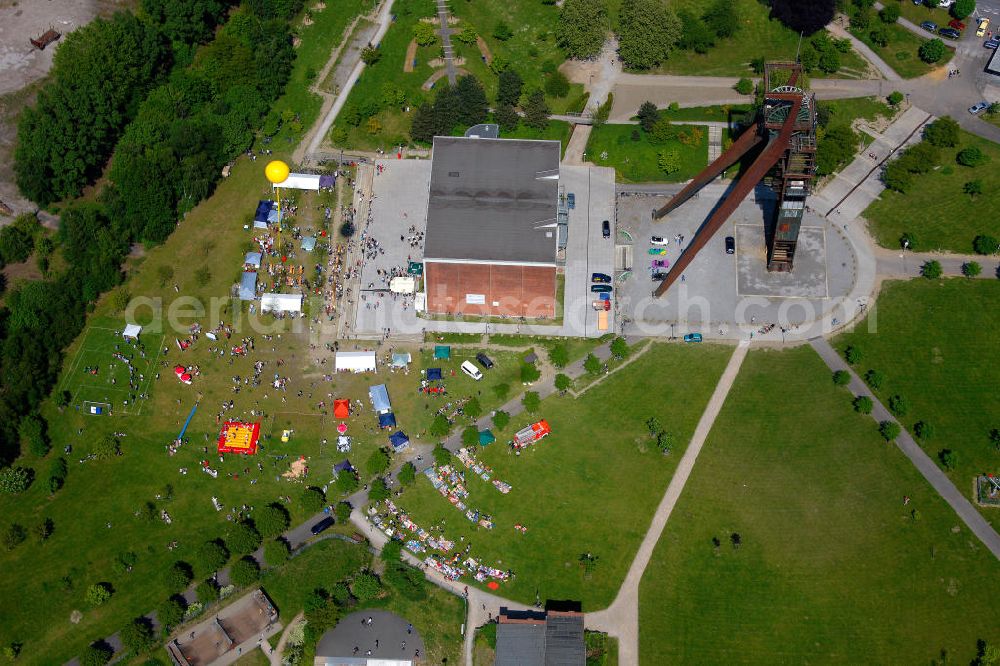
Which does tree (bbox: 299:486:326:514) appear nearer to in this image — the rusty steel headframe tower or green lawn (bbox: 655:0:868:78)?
the rusty steel headframe tower

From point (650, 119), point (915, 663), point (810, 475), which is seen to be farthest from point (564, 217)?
point (915, 663)

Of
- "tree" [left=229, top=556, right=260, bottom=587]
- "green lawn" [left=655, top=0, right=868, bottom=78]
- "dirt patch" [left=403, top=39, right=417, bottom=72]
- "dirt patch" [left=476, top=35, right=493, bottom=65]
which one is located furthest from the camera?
"dirt patch" [left=476, top=35, right=493, bottom=65]

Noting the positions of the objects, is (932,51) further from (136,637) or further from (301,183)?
(136,637)

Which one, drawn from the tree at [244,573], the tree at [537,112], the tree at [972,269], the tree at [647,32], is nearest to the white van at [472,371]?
the tree at [244,573]

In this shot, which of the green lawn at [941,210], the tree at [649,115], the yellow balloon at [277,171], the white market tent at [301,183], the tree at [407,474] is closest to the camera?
the tree at [407,474]

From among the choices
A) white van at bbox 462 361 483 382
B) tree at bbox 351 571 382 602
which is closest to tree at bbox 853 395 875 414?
white van at bbox 462 361 483 382

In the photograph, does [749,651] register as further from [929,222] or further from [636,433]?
[929,222]

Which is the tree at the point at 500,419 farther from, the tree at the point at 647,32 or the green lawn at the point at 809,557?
the tree at the point at 647,32
